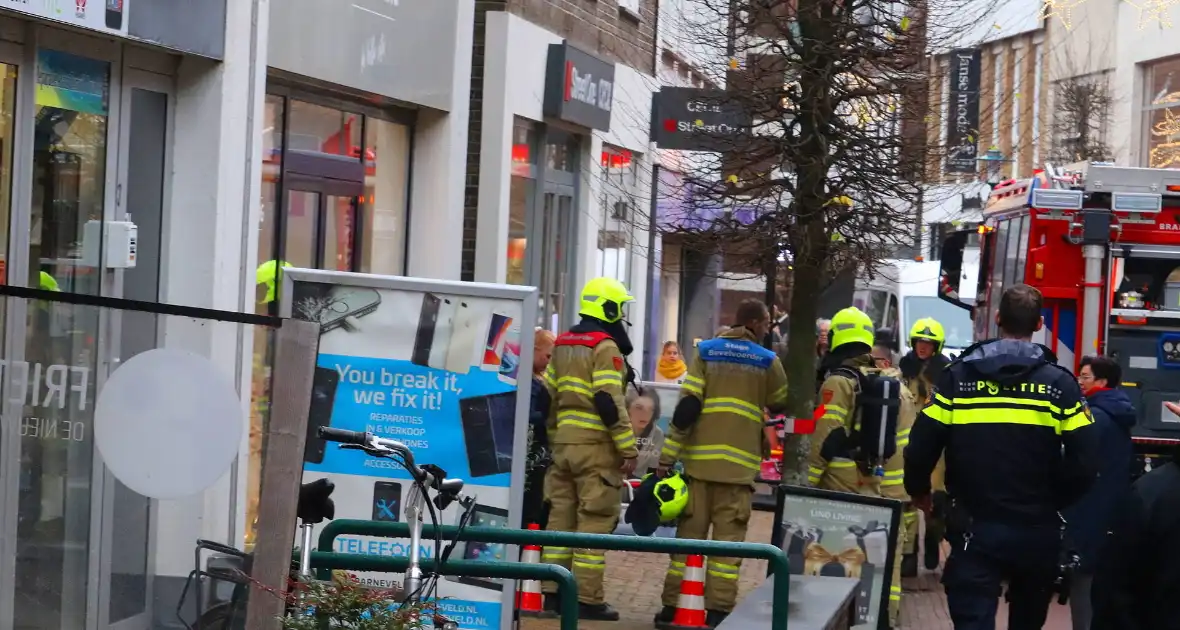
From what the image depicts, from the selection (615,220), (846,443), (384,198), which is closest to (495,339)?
(846,443)

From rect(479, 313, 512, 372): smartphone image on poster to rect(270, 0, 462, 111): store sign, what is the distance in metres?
3.98

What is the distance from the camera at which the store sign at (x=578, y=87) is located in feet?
53.3

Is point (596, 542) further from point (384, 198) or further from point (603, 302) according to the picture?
point (384, 198)

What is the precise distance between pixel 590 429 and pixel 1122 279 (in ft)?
15.5

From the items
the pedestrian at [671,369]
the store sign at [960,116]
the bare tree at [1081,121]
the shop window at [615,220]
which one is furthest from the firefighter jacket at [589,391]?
the bare tree at [1081,121]

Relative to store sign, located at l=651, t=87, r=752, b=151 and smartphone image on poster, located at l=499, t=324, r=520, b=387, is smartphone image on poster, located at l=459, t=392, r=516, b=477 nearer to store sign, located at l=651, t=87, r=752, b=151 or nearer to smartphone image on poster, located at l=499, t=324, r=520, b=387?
smartphone image on poster, located at l=499, t=324, r=520, b=387

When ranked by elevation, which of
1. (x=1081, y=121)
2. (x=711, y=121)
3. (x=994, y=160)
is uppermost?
(x=1081, y=121)

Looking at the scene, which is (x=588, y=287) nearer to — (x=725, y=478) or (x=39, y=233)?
(x=725, y=478)

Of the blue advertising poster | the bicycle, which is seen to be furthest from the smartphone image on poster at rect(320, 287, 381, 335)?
the bicycle

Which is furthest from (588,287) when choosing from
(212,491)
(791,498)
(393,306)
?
Answer: (212,491)

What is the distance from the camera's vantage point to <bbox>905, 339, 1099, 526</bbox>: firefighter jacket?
6.57m

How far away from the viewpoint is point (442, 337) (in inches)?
271

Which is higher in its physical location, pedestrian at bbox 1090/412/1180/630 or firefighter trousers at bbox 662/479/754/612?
pedestrian at bbox 1090/412/1180/630

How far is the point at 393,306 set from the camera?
6.88 m
